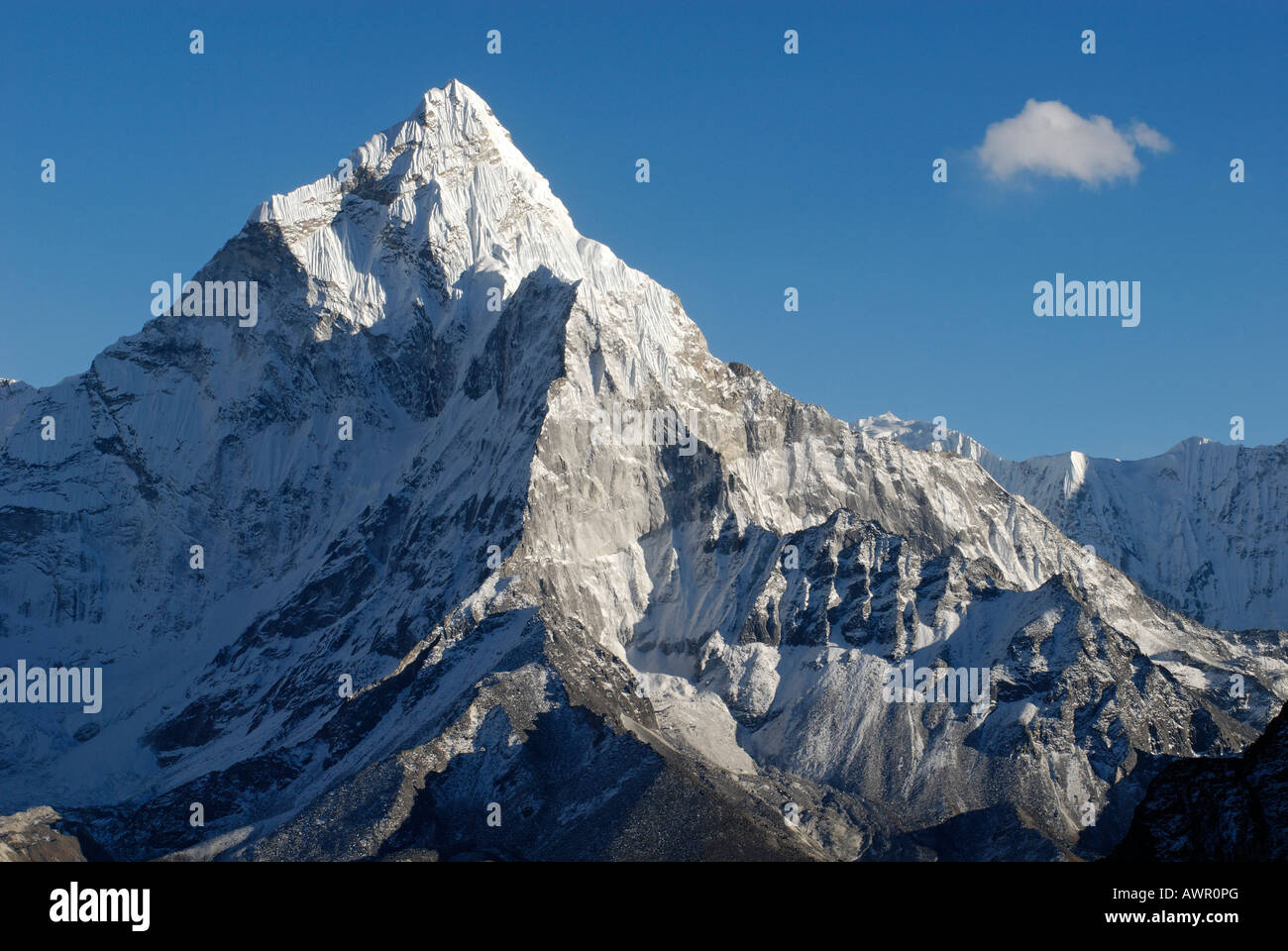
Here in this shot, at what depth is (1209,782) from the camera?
338 ft
